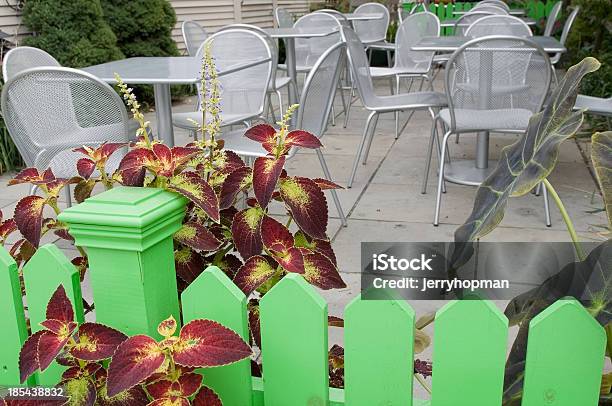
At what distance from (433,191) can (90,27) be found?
4.28 meters

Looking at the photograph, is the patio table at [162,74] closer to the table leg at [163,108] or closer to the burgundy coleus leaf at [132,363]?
the table leg at [163,108]

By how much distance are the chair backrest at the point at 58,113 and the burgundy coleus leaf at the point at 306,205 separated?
6.29ft

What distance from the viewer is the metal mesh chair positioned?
397 centimetres

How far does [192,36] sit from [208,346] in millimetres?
5118

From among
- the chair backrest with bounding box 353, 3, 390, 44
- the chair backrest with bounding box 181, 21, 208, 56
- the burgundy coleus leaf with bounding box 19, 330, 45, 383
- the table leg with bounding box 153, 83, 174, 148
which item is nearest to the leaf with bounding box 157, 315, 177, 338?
the burgundy coleus leaf with bounding box 19, 330, 45, 383

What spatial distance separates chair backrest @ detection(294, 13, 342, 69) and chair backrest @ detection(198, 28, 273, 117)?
6.53 ft

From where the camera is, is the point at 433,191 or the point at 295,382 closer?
the point at 295,382

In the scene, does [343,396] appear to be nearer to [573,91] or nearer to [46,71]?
[573,91]

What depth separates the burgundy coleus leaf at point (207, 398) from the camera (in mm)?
952

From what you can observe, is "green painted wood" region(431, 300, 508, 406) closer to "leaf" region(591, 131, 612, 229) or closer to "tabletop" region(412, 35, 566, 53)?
"leaf" region(591, 131, 612, 229)

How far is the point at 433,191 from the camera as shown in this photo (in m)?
3.99

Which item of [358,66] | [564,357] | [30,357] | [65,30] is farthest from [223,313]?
[65,30]

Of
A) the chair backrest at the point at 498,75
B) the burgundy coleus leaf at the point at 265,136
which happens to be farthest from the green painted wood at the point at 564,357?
the chair backrest at the point at 498,75

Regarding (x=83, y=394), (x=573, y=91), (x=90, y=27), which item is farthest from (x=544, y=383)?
(x=90, y=27)
